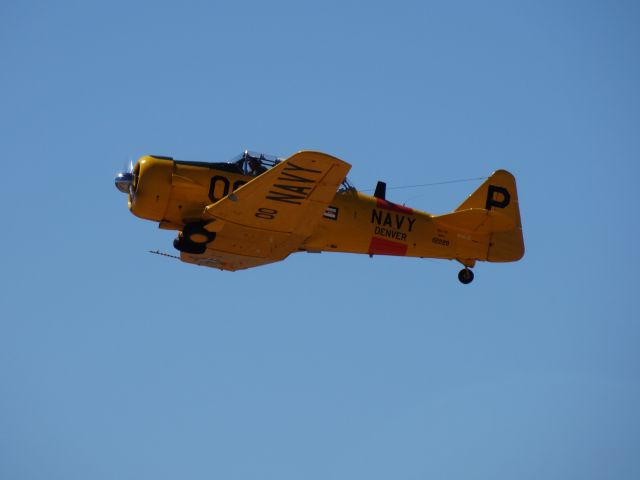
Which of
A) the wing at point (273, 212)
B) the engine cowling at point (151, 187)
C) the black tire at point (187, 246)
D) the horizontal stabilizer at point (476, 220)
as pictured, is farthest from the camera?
the horizontal stabilizer at point (476, 220)

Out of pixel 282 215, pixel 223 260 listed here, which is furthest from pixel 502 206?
pixel 223 260

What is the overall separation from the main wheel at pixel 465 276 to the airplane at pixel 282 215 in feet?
0.22

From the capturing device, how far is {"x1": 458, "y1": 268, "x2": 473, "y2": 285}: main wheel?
76.3 ft

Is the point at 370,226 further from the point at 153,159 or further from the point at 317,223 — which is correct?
the point at 153,159

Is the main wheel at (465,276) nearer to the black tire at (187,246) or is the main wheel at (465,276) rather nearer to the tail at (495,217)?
the tail at (495,217)

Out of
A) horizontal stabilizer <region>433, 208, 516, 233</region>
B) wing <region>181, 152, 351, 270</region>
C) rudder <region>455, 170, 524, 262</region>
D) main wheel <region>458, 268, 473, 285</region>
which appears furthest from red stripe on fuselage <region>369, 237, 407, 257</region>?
rudder <region>455, 170, 524, 262</region>

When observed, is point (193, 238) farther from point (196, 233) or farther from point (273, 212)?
point (273, 212)

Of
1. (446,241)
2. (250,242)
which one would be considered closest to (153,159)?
(250,242)

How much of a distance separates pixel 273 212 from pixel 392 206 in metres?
3.31

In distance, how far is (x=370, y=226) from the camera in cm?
2159

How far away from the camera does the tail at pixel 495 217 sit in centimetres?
2283

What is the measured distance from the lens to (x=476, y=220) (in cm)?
2289

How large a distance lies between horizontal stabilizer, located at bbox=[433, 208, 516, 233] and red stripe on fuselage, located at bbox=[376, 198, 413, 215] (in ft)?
2.26

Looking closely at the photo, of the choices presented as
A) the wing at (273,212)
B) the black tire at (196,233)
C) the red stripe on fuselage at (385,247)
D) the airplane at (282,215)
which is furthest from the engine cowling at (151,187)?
the red stripe on fuselage at (385,247)
